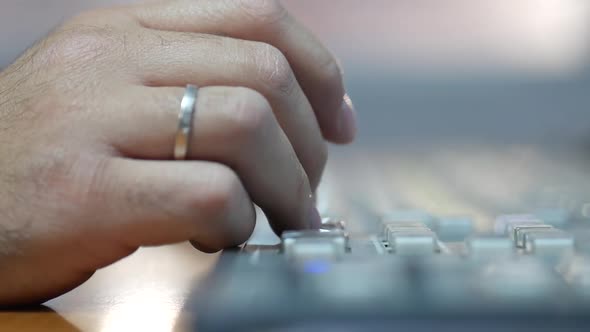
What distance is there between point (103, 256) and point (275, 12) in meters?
0.30

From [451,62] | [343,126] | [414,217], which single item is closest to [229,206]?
[414,217]

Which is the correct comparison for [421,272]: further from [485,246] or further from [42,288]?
[42,288]

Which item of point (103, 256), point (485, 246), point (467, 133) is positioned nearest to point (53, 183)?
point (103, 256)

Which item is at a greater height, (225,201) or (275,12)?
(275,12)

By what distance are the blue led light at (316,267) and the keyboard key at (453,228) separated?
0.20 metres

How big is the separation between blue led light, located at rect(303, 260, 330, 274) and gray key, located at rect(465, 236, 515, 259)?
8 cm

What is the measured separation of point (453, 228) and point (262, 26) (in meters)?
0.26

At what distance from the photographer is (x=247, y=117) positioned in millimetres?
469

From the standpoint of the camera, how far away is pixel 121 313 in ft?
1.40

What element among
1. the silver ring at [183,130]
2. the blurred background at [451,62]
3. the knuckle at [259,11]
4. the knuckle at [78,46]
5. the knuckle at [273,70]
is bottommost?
the blurred background at [451,62]

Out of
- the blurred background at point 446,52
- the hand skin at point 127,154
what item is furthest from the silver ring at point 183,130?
the blurred background at point 446,52

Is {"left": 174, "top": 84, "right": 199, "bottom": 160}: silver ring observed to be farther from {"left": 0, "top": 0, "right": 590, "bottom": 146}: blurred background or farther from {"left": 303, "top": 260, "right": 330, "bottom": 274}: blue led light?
{"left": 0, "top": 0, "right": 590, "bottom": 146}: blurred background

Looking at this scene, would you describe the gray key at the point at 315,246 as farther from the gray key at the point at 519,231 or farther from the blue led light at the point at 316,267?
the gray key at the point at 519,231

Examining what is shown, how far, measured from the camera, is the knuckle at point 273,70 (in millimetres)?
561
